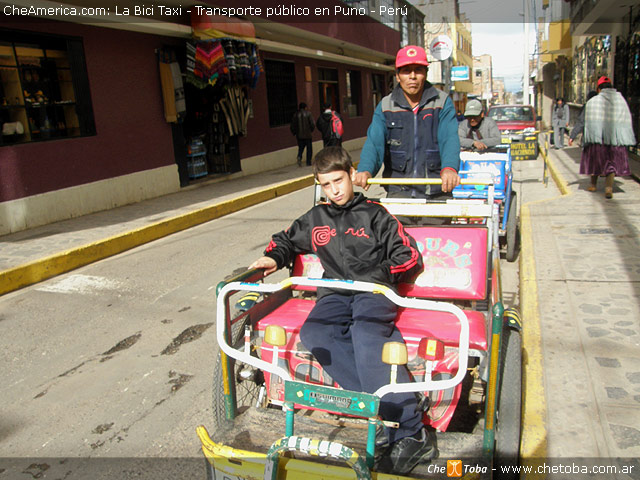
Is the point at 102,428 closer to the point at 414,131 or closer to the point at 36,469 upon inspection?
the point at 36,469

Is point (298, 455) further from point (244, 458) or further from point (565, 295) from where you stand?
point (565, 295)

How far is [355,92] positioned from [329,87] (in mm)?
3159

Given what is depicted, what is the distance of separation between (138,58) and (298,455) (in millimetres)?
10000

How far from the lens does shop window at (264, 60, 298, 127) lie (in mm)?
15555

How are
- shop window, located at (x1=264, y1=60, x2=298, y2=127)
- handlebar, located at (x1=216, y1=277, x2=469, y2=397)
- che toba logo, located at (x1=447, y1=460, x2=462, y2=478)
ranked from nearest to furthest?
1. handlebar, located at (x1=216, y1=277, x2=469, y2=397)
2. che toba logo, located at (x1=447, y1=460, x2=462, y2=478)
3. shop window, located at (x1=264, y1=60, x2=298, y2=127)

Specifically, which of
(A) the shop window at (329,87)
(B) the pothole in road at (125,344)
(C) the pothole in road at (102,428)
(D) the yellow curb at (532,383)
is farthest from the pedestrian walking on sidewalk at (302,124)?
(C) the pothole in road at (102,428)

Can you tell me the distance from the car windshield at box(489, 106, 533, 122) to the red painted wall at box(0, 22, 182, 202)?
11.0 meters

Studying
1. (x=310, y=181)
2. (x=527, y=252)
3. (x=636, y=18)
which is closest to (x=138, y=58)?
(x=310, y=181)

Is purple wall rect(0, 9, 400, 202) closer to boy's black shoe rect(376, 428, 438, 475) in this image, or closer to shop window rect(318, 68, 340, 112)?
shop window rect(318, 68, 340, 112)

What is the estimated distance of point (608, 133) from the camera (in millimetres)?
8297

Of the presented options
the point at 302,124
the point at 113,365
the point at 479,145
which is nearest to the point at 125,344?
the point at 113,365

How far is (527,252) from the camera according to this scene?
588 centimetres

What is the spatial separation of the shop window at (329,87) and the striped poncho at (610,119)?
12067mm

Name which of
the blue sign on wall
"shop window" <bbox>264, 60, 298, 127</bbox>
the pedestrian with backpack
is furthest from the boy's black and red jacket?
the blue sign on wall
